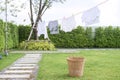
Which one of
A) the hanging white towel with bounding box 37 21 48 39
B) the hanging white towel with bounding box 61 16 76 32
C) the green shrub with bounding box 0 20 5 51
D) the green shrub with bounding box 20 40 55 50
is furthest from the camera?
the green shrub with bounding box 20 40 55 50

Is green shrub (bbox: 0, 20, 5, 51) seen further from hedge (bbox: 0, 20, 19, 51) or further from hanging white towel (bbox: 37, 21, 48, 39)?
hanging white towel (bbox: 37, 21, 48, 39)

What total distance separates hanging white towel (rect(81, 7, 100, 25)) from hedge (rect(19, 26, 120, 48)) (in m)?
11.3

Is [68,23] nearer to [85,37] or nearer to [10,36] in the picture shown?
[10,36]

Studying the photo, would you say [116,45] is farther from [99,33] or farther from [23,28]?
[23,28]

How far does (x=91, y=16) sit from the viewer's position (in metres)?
12.4

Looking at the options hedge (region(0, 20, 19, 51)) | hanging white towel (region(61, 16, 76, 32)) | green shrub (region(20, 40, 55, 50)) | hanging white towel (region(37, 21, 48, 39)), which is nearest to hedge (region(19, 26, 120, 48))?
hedge (region(0, 20, 19, 51))

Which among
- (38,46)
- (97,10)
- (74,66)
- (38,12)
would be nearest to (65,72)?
(74,66)

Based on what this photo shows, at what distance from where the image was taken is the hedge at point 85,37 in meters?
24.1

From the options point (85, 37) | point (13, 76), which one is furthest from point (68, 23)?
point (85, 37)

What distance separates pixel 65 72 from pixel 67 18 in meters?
6.31

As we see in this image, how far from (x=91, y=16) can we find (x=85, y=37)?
1201cm

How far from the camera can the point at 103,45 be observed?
2436 centimetres

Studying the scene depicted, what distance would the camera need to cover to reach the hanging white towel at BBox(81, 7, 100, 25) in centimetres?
1220

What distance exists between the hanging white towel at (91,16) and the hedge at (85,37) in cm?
1134
